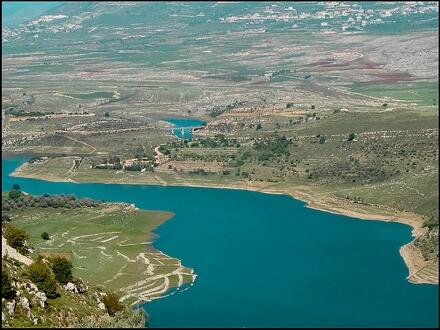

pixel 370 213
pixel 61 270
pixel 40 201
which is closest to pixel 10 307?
pixel 61 270

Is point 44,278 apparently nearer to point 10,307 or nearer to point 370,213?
point 10,307

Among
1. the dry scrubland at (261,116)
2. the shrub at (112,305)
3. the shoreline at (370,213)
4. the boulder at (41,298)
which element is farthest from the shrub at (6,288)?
the dry scrubland at (261,116)

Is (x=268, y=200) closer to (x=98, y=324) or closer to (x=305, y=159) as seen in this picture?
(x=305, y=159)

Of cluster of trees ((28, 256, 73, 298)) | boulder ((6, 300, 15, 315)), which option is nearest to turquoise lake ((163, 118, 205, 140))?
cluster of trees ((28, 256, 73, 298))

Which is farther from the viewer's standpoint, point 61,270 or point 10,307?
point 61,270

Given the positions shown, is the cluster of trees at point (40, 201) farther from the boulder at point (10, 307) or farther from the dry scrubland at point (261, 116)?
the boulder at point (10, 307)
